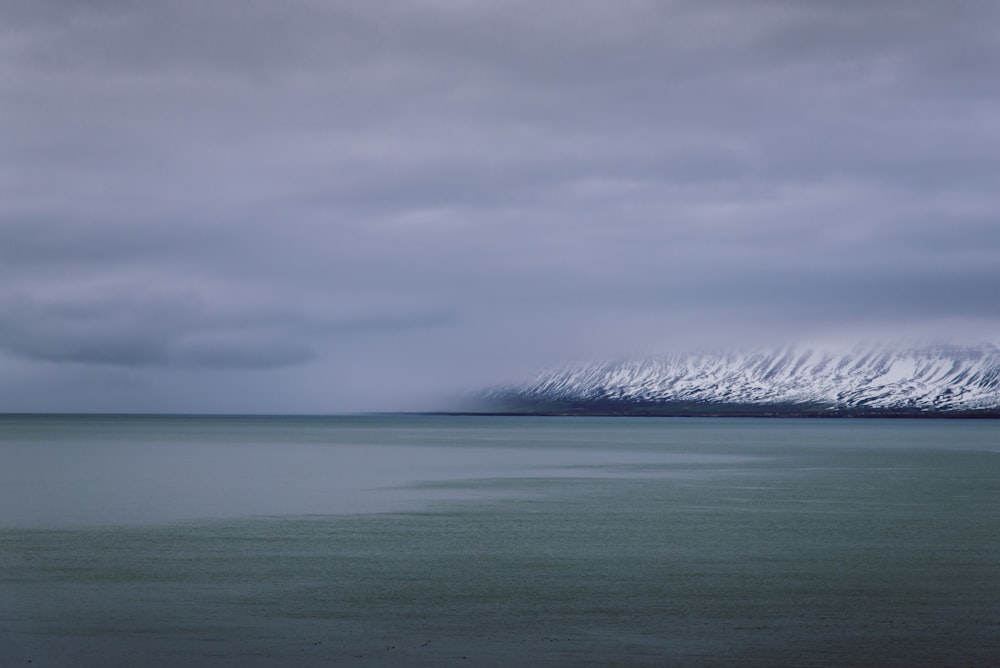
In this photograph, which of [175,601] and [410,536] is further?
[410,536]

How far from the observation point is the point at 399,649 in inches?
787

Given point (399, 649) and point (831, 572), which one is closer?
point (399, 649)

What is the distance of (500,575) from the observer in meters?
28.1

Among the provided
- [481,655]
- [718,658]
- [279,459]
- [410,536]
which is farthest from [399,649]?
[279,459]

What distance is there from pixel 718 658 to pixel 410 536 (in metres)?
18.4

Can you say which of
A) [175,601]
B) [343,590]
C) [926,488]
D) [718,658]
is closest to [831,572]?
[718,658]

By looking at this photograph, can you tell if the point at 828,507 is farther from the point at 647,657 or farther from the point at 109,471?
the point at 109,471

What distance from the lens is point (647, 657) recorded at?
19.4 meters

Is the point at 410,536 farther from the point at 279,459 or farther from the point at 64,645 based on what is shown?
the point at 279,459

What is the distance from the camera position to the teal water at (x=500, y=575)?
66.0 ft

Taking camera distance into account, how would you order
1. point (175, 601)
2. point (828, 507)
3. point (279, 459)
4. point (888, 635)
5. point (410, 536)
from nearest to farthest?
point (888, 635)
point (175, 601)
point (410, 536)
point (828, 507)
point (279, 459)

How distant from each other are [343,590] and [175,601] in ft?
12.6

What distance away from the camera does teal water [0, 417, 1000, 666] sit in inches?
792

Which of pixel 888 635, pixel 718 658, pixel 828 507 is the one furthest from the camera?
pixel 828 507
